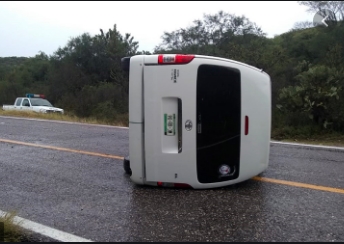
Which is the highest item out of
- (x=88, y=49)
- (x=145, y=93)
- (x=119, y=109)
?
(x=88, y=49)

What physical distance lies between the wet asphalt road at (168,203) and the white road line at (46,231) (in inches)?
4.2

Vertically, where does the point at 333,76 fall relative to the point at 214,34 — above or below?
below

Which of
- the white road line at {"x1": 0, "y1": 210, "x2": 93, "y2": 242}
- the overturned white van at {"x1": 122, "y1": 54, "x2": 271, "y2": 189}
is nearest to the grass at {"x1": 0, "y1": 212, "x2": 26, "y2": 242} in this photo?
the white road line at {"x1": 0, "y1": 210, "x2": 93, "y2": 242}

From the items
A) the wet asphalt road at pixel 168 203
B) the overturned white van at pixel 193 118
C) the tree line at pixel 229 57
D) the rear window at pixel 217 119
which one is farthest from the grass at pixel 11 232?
the tree line at pixel 229 57

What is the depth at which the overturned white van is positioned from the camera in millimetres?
5293

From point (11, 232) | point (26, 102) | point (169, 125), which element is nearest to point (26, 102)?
point (26, 102)

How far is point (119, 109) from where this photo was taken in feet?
76.1

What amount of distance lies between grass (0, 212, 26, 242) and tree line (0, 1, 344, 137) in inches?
368

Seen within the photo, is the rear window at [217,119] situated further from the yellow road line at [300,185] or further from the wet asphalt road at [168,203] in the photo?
the yellow road line at [300,185]

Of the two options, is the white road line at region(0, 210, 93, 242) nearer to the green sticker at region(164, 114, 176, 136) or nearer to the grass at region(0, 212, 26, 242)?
the grass at region(0, 212, 26, 242)

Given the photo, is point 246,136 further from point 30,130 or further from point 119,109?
point 119,109

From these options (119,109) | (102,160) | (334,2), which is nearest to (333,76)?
(102,160)

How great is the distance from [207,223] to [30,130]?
30.2 ft

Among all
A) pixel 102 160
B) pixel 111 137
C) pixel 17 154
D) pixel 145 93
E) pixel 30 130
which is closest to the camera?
pixel 145 93
